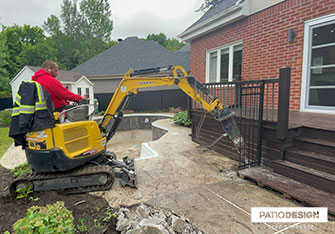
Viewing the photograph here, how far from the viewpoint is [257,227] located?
2.73 metres

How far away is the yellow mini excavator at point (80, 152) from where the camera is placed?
3.51 meters

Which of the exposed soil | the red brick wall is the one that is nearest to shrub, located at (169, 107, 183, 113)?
the red brick wall

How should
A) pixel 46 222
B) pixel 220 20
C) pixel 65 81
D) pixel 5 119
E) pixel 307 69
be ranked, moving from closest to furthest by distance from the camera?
pixel 46 222 < pixel 307 69 < pixel 220 20 < pixel 5 119 < pixel 65 81

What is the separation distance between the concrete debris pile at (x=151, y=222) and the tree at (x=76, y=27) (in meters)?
33.2

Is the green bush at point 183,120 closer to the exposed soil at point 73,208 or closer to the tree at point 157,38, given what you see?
the exposed soil at point 73,208

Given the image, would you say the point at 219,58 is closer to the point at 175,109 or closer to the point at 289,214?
the point at 289,214

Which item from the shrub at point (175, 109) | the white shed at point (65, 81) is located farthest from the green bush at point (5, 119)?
the shrub at point (175, 109)

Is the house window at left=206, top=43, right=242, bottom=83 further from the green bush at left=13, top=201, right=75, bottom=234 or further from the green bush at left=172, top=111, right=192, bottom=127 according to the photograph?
the green bush at left=13, top=201, right=75, bottom=234

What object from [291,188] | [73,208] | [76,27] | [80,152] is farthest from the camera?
[76,27]

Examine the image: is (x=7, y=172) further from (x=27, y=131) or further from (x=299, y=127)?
(x=299, y=127)

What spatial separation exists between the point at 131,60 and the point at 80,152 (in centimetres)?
1741

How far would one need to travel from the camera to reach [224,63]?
28.0ft

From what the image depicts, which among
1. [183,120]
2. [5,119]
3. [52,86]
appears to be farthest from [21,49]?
[52,86]

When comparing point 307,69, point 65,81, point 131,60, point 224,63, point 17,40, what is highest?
point 17,40
